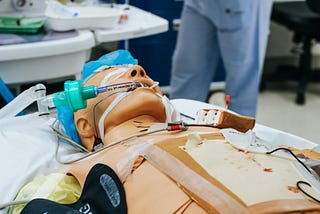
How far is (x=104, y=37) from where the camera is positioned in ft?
6.39

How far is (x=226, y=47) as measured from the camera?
2396mm

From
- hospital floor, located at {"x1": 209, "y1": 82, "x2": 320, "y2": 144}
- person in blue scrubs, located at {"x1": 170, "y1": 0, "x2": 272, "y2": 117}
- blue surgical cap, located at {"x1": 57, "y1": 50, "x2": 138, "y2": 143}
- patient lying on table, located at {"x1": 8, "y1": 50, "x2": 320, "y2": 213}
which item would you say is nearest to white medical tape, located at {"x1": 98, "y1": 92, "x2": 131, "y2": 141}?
patient lying on table, located at {"x1": 8, "y1": 50, "x2": 320, "y2": 213}

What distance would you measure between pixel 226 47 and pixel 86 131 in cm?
121

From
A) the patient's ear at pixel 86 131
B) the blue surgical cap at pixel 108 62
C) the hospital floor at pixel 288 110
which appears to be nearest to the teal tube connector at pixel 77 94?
the patient's ear at pixel 86 131

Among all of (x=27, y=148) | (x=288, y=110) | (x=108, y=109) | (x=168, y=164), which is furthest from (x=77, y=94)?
(x=288, y=110)

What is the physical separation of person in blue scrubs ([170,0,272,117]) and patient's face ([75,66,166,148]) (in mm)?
1051

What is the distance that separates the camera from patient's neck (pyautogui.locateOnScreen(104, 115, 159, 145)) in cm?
129

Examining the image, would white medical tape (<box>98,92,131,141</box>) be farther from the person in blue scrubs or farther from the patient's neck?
the person in blue scrubs

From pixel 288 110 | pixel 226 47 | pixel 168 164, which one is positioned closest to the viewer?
pixel 168 164

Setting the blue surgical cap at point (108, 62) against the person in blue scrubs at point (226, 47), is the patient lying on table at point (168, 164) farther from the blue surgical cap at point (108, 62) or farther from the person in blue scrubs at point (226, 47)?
the person in blue scrubs at point (226, 47)

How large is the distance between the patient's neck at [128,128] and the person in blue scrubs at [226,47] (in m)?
A: 1.11

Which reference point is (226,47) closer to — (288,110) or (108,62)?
(108,62)

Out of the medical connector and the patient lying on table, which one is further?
the medical connector

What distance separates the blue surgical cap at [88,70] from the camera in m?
1.42
